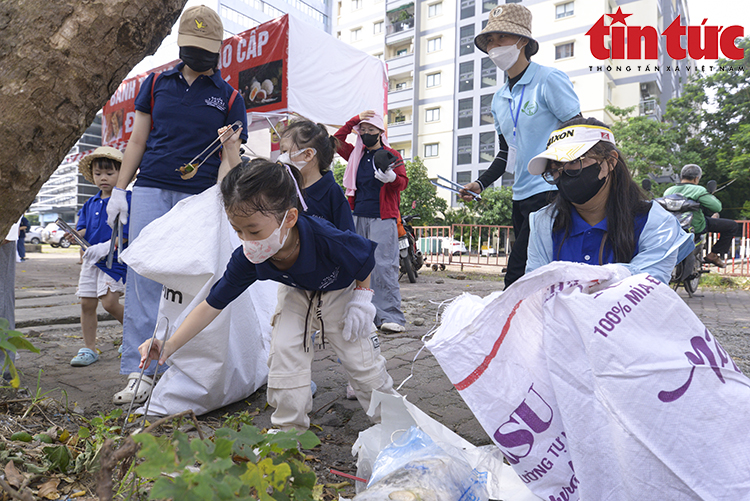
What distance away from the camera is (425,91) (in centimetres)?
3769

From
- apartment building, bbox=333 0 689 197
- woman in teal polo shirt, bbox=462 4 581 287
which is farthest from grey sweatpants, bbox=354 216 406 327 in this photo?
apartment building, bbox=333 0 689 197

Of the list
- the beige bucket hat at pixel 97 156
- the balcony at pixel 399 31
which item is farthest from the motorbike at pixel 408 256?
the balcony at pixel 399 31

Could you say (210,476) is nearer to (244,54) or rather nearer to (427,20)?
(244,54)

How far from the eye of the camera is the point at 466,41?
36.2m

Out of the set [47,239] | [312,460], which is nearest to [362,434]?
[312,460]

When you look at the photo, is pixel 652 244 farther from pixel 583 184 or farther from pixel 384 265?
pixel 384 265

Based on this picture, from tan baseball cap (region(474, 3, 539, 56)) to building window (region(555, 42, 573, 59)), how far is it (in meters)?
31.8

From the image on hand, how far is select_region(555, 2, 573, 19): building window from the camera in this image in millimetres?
30844

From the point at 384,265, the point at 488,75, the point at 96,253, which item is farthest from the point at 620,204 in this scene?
the point at 488,75

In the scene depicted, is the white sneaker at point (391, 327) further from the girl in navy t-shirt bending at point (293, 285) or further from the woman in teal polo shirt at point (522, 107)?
the girl in navy t-shirt bending at point (293, 285)

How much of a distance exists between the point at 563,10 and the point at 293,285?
34662 mm

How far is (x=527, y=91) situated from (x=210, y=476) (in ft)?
8.16

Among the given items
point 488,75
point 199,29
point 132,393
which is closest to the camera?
point 132,393

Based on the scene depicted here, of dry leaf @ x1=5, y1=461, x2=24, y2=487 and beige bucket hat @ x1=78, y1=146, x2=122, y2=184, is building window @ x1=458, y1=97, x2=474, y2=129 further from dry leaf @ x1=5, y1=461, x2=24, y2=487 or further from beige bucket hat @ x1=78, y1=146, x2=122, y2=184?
dry leaf @ x1=5, y1=461, x2=24, y2=487
